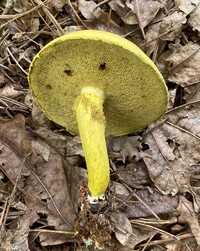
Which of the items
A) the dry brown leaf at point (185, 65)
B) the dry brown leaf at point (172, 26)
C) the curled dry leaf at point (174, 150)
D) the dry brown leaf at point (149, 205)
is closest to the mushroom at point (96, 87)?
the curled dry leaf at point (174, 150)

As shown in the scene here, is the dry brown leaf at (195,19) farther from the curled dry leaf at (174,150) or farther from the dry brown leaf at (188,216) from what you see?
the dry brown leaf at (188,216)

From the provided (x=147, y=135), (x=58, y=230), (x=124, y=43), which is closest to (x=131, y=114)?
(x=147, y=135)

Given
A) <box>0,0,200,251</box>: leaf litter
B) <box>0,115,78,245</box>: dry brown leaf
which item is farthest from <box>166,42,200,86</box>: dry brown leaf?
<box>0,115,78,245</box>: dry brown leaf

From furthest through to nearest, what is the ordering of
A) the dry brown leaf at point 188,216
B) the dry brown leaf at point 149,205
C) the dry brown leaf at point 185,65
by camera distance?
the dry brown leaf at point 185,65 < the dry brown leaf at point 149,205 < the dry brown leaf at point 188,216

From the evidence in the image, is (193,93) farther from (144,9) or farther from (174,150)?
(144,9)

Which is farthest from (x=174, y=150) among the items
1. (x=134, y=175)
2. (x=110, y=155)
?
(x=110, y=155)

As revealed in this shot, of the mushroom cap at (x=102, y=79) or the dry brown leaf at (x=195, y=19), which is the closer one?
the mushroom cap at (x=102, y=79)

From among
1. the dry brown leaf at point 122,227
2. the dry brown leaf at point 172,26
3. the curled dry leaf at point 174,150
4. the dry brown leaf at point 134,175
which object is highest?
the dry brown leaf at point 172,26

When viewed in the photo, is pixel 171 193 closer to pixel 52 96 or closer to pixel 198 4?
pixel 52 96
